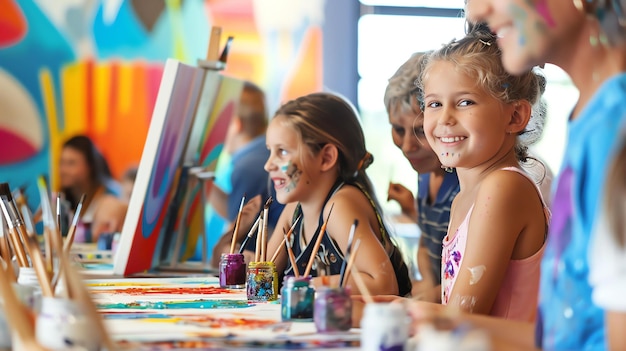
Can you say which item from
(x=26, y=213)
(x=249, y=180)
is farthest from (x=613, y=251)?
(x=249, y=180)

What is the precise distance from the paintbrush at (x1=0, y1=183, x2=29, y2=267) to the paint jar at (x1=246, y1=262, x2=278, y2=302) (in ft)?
1.46

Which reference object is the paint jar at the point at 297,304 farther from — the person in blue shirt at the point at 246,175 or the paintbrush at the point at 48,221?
the person in blue shirt at the point at 246,175

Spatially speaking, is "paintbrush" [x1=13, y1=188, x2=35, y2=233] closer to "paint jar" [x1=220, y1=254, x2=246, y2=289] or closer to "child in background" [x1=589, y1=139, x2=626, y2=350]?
"paint jar" [x1=220, y1=254, x2=246, y2=289]

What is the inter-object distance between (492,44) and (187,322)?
87cm

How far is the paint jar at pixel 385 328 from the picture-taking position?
1.05 metres

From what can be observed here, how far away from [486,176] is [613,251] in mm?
864

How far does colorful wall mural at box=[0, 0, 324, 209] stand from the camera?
5.58 metres

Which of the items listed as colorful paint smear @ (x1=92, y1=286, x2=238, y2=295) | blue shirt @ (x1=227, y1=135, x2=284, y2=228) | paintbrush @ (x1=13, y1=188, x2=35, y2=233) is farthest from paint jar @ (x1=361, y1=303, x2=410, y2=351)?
blue shirt @ (x1=227, y1=135, x2=284, y2=228)

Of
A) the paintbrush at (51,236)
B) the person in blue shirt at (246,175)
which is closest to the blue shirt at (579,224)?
the paintbrush at (51,236)

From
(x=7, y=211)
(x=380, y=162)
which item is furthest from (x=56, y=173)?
(x=7, y=211)

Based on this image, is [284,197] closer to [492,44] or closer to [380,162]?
[492,44]

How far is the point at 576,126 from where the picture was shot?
3.52 feet

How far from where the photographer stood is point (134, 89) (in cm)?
558

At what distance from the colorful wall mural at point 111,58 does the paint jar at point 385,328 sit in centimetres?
462
